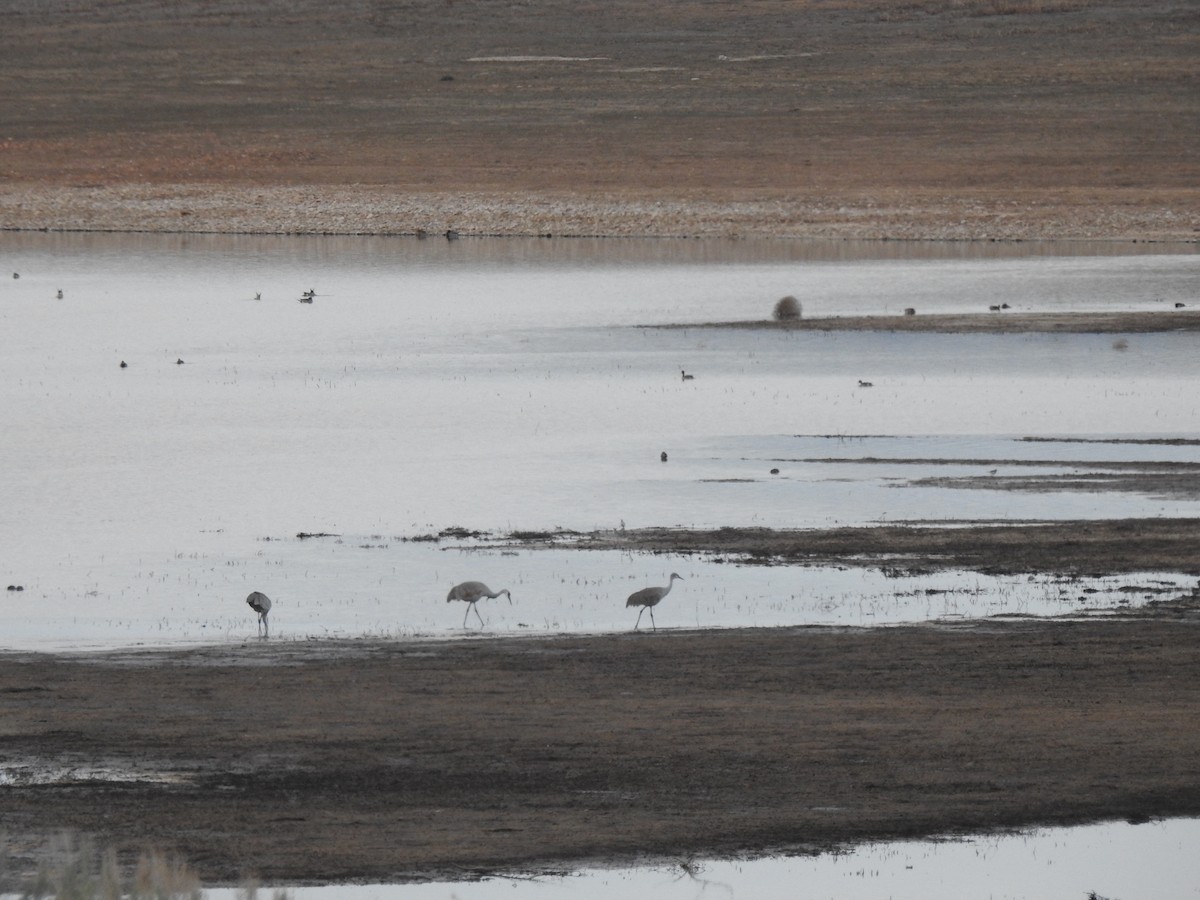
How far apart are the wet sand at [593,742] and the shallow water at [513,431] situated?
4.09 feet

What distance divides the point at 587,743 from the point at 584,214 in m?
46.1

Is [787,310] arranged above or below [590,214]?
below

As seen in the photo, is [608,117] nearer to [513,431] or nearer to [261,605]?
[513,431]

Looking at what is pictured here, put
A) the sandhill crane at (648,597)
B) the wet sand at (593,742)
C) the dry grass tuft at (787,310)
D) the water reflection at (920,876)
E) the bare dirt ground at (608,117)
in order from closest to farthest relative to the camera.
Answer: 1. the water reflection at (920,876)
2. the wet sand at (593,742)
3. the sandhill crane at (648,597)
4. the dry grass tuft at (787,310)
5. the bare dirt ground at (608,117)

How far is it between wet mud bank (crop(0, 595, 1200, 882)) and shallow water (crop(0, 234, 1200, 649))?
130cm

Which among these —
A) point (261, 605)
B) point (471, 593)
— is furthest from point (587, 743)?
point (261, 605)

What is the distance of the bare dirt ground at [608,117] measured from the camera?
5588 centimetres

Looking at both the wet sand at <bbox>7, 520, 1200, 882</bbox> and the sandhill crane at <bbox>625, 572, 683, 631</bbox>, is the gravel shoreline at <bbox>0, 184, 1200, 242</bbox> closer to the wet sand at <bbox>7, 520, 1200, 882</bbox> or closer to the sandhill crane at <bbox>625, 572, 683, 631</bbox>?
the sandhill crane at <bbox>625, 572, 683, 631</bbox>

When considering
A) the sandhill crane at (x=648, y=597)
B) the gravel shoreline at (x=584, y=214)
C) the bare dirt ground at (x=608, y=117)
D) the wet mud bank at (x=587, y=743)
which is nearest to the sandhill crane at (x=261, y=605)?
the wet mud bank at (x=587, y=743)

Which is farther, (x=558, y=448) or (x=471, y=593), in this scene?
(x=558, y=448)

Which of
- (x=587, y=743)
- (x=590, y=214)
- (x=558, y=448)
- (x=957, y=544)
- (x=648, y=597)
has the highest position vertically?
(x=590, y=214)

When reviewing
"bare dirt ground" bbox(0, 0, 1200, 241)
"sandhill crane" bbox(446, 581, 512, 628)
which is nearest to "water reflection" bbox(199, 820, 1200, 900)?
A: "sandhill crane" bbox(446, 581, 512, 628)

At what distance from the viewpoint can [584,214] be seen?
55.4 m

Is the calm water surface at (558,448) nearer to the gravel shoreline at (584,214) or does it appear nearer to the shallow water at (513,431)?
the shallow water at (513,431)
